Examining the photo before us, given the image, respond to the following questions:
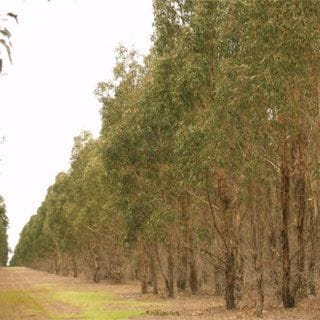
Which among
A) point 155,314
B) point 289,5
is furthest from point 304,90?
point 155,314

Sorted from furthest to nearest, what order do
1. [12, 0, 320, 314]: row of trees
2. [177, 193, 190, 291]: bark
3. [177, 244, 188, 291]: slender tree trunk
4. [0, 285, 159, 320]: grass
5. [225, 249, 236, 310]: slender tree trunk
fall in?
[177, 244, 188, 291]: slender tree trunk < [177, 193, 190, 291]: bark < [0, 285, 159, 320]: grass < [225, 249, 236, 310]: slender tree trunk < [12, 0, 320, 314]: row of trees

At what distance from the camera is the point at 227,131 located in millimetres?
23594

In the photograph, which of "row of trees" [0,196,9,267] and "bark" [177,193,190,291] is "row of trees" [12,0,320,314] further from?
"row of trees" [0,196,9,267]

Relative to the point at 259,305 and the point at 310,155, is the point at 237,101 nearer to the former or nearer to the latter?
the point at 310,155

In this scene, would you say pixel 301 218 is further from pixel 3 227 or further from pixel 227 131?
pixel 3 227

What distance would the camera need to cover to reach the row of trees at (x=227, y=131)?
1978 cm

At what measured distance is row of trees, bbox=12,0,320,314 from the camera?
19.8 metres

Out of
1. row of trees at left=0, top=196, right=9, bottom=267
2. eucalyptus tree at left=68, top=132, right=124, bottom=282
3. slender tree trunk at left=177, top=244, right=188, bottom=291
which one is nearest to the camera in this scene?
slender tree trunk at left=177, top=244, right=188, bottom=291

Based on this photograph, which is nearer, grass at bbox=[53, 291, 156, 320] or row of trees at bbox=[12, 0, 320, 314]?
row of trees at bbox=[12, 0, 320, 314]

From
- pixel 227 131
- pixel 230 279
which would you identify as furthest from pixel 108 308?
pixel 227 131

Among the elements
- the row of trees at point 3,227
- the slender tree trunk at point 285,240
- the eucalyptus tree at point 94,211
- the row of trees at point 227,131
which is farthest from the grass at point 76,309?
the row of trees at point 3,227

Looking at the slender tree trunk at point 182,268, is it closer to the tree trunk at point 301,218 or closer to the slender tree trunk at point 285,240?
the tree trunk at point 301,218

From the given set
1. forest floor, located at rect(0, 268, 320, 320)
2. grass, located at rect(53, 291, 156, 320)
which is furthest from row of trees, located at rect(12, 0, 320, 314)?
grass, located at rect(53, 291, 156, 320)

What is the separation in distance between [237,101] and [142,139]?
1147 cm
